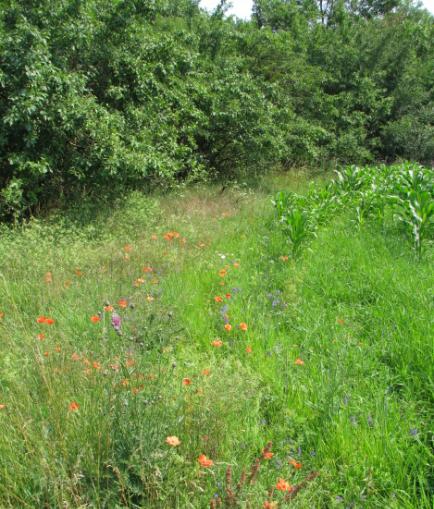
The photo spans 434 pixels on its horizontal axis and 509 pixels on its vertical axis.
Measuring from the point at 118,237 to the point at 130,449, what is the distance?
414cm

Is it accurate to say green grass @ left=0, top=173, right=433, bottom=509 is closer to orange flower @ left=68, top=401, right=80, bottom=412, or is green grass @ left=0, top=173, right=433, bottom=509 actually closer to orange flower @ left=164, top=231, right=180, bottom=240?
orange flower @ left=68, top=401, right=80, bottom=412

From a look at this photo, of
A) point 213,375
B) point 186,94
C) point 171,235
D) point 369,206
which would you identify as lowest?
point 213,375

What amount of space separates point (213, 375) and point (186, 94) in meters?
7.67

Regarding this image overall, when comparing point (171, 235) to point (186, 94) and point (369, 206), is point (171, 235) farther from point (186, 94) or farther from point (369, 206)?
point (186, 94)

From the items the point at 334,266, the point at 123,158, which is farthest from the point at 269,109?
the point at 334,266

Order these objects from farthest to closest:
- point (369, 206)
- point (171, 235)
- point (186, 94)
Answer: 1. point (186, 94)
2. point (369, 206)
3. point (171, 235)

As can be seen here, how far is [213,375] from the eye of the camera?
7.96 feet

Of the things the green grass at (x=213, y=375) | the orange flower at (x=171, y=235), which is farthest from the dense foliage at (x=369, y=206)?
the orange flower at (x=171, y=235)

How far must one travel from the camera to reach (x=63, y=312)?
329 centimetres

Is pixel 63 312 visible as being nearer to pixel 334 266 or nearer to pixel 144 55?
pixel 334 266

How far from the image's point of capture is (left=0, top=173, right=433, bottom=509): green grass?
1.74 metres

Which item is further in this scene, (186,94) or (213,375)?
(186,94)

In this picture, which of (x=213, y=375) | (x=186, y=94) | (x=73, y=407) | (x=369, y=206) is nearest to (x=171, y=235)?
(x=213, y=375)

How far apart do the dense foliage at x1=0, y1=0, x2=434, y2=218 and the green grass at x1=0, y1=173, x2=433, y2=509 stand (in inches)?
69.5
